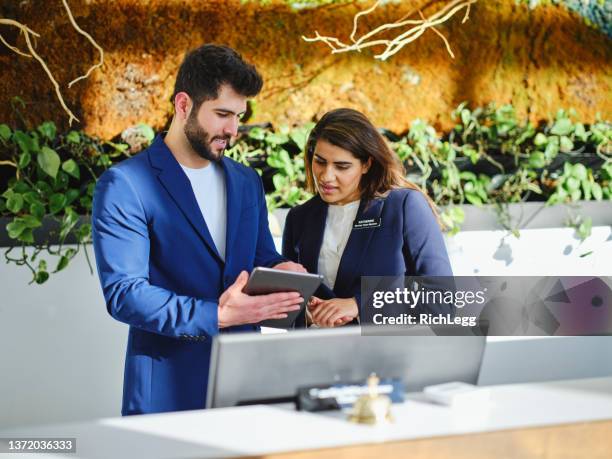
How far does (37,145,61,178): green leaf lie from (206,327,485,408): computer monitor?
6.27ft

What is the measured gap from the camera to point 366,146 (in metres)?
2.72

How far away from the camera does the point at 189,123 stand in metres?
2.35

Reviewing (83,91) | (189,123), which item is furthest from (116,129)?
(189,123)

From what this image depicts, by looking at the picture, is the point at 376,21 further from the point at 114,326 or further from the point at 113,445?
the point at 113,445

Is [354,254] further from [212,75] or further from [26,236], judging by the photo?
[26,236]

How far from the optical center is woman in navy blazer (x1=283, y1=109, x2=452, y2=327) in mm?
2586

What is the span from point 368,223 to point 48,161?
150cm

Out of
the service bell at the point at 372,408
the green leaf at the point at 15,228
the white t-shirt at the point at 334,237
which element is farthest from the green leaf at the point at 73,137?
the service bell at the point at 372,408

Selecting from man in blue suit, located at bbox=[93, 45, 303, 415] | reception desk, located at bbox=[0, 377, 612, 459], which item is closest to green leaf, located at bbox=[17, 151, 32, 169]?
man in blue suit, located at bbox=[93, 45, 303, 415]

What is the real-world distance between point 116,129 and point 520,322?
237cm

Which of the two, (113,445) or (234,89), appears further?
(234,89)

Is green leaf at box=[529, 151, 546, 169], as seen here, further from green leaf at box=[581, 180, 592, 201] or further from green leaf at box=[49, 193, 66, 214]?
green leaf at box=[49, 193, 66, 214]

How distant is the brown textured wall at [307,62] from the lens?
3453 millimetres

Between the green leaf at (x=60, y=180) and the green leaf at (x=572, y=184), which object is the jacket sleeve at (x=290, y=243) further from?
the green leaf at (x=572, y=184)
